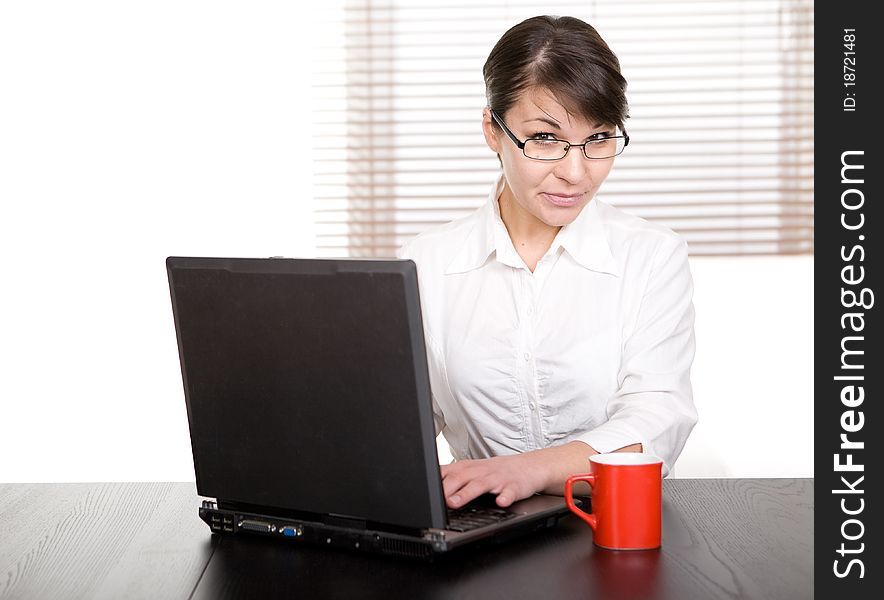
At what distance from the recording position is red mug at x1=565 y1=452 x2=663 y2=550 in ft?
3.73

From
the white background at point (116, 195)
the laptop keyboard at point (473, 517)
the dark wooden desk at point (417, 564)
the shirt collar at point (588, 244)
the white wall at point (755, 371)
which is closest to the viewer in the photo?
the dark wooden desk at point (417, 564)

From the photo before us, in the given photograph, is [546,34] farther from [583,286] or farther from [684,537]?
[684,537]

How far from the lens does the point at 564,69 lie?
155 cm

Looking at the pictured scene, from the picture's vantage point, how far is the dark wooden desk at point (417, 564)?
3.38ft

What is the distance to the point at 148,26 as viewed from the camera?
9.09 ft

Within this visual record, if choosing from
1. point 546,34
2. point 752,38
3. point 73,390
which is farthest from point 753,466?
point 73,390

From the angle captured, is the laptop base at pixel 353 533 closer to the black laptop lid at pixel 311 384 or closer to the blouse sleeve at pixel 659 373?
the black laptop lid at pixel 311 384

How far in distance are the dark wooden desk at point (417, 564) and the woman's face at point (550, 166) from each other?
1.57ft

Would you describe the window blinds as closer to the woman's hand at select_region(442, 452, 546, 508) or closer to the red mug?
the woman's hand at select_region(442, 452, 546, 508)

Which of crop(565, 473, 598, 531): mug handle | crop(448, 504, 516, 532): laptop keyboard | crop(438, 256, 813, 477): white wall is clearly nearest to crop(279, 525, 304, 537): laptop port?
crop(448, 504, 516, 532): laptop keyboard

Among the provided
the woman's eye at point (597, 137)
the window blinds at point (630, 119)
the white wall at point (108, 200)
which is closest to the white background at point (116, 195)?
the white wall at point (108, 200)

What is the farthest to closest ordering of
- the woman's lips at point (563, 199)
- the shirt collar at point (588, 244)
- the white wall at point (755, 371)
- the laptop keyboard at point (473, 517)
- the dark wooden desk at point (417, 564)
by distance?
1. the white wall at point (755, 371)
2. the shirt collar at point (588, 244)
3. the woman's lips at point (563, 199)
4. the laptop keyboard at point (473, 517)
5. the dark wooden desk at point (417, 564)

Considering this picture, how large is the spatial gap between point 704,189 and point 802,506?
155cm

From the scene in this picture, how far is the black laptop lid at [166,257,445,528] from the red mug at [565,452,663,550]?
189 mm
